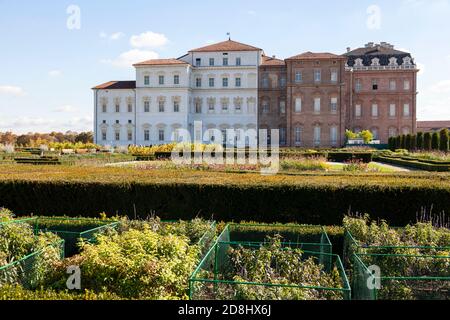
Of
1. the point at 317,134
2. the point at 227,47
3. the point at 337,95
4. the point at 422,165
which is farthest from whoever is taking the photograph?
the point at 227,47

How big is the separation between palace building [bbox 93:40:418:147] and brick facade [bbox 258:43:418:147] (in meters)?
0.11

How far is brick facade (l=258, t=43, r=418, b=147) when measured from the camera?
44531 millimetres

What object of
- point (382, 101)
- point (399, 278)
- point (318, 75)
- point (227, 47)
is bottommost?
point (399, 278)

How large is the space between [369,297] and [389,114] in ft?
156

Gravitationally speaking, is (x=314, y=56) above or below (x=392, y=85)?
above

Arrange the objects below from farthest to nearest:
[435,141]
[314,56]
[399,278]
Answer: [314,56]
[435,141]
[399,278]

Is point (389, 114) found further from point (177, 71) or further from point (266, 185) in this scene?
point (266, 185)

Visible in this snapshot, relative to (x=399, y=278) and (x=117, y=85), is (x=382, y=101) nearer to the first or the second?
(x=117, y=85)

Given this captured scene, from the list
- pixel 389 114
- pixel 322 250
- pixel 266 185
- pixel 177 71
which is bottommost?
pixel 322 250

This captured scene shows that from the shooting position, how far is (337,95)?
44719 millimetres

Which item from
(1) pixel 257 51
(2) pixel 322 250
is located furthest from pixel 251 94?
(2) pixel 322 250

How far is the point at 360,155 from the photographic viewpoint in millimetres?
26250

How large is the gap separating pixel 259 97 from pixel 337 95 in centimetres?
846

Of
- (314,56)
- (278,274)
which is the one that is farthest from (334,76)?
(278,274)
